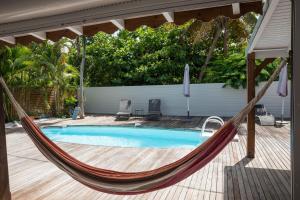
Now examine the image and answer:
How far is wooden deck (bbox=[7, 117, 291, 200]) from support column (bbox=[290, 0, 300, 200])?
1.89m

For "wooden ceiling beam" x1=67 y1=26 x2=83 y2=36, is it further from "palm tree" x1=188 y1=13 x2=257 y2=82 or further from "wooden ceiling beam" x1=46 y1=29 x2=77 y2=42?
"palm tree" x1=188 y1=13 x2=257 y2=82

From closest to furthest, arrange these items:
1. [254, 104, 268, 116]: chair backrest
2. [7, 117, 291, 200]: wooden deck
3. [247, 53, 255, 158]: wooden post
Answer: [7, 117, 291, 200]: wooden deck → [247, 53, 255, 158]: wooden post → [254, 104, 268, 116]: chair backrest

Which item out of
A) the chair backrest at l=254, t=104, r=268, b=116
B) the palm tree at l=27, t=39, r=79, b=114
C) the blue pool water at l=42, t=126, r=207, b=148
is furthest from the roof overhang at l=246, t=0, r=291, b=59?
the palm tree at l=27, t=39, r=79, b=114

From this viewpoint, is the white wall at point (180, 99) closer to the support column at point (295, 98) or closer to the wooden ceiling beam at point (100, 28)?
the wooden ceiling beam at point (100, 28)

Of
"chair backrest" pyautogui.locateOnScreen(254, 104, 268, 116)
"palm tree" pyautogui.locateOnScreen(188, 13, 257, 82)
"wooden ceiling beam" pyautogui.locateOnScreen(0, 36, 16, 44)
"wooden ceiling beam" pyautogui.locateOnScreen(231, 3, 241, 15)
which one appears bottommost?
"chair backrest" pyautogui.locateOnScreen(254, 104, 268, 116)

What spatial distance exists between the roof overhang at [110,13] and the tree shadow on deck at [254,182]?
2224 millimetres

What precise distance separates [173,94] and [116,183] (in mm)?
10527

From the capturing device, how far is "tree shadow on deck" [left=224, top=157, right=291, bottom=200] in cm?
331

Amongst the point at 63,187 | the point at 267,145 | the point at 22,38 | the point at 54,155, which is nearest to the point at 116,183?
the point at 54,155

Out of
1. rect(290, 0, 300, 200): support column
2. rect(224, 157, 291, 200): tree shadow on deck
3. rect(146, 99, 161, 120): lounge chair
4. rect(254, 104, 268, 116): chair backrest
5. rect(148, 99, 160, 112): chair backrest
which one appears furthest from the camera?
rect(148, 99, 160, 112): chair backrest

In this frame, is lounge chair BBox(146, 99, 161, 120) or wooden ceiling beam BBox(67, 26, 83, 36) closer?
wooden ceiling beam BBox(67, 26, 83, 36)

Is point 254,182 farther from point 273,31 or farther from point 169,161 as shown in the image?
point 273,31

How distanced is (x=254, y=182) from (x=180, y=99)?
8.98 m

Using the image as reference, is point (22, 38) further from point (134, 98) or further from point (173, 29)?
point (173, 29)
